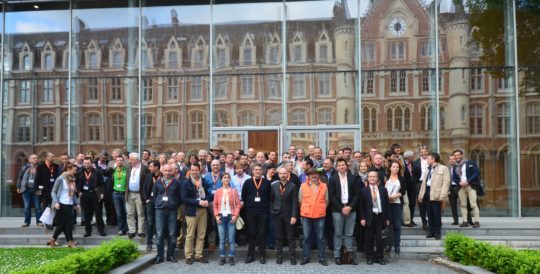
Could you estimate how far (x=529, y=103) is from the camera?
14.8 meters

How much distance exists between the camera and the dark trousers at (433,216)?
10562 millimetres

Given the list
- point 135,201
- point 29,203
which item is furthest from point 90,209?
point 29,203

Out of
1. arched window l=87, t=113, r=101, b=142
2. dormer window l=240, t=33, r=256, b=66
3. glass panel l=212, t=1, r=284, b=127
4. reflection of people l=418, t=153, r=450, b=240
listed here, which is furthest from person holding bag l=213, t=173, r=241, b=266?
arched window l=87, t=113, r=101, b=142

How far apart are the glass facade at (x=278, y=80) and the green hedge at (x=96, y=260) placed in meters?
6.45

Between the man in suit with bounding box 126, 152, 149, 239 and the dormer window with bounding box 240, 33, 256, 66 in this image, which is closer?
the man in suit with bounding box 126, 152, 149, 239

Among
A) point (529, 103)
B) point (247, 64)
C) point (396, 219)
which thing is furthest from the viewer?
point (247, 64)

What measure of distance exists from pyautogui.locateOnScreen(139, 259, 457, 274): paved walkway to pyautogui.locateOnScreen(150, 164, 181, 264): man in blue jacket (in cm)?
41

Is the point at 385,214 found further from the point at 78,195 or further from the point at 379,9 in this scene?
the point at 379,9

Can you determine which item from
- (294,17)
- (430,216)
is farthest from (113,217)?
(294,17)

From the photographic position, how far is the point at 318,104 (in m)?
15.4

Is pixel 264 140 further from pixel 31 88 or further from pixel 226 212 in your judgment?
pixel 31 88

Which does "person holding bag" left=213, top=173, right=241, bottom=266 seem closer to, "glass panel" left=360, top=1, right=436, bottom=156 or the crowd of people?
the crowd of people

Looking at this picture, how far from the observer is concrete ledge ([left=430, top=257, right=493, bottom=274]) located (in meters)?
8.40

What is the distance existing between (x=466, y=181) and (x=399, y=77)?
4740 millimetres
